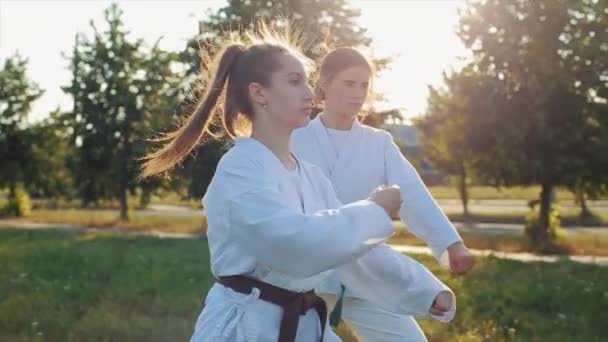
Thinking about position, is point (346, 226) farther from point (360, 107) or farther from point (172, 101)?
point (172, 101)

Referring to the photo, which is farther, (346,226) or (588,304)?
(588,304)

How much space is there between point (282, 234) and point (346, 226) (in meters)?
0.19

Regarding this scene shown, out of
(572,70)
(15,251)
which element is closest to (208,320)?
(15,251)

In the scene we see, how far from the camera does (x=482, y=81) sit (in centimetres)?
1848

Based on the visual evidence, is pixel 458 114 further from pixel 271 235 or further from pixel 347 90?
pixel 271 235

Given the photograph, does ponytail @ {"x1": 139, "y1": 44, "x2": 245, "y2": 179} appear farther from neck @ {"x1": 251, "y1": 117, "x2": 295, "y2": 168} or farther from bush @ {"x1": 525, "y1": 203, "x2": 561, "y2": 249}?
bush @ {"x1": 525, "y1": 203, "x2": 561, "y2": 249}

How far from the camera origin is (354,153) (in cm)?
451

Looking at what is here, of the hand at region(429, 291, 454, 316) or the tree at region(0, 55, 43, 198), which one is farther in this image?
the tree at region(0, 55, 43, 198)

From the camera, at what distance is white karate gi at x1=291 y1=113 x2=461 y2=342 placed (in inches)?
161

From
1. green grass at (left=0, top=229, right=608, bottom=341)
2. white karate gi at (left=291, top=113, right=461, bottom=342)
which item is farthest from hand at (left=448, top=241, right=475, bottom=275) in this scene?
green grass at (left=0, top=229, right=608, bottom=341)

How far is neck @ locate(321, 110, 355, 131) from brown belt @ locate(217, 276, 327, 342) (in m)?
1.66

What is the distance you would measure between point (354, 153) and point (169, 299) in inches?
196

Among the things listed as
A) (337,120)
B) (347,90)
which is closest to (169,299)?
(337,120)

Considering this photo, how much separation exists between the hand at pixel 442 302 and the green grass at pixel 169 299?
375 cm
